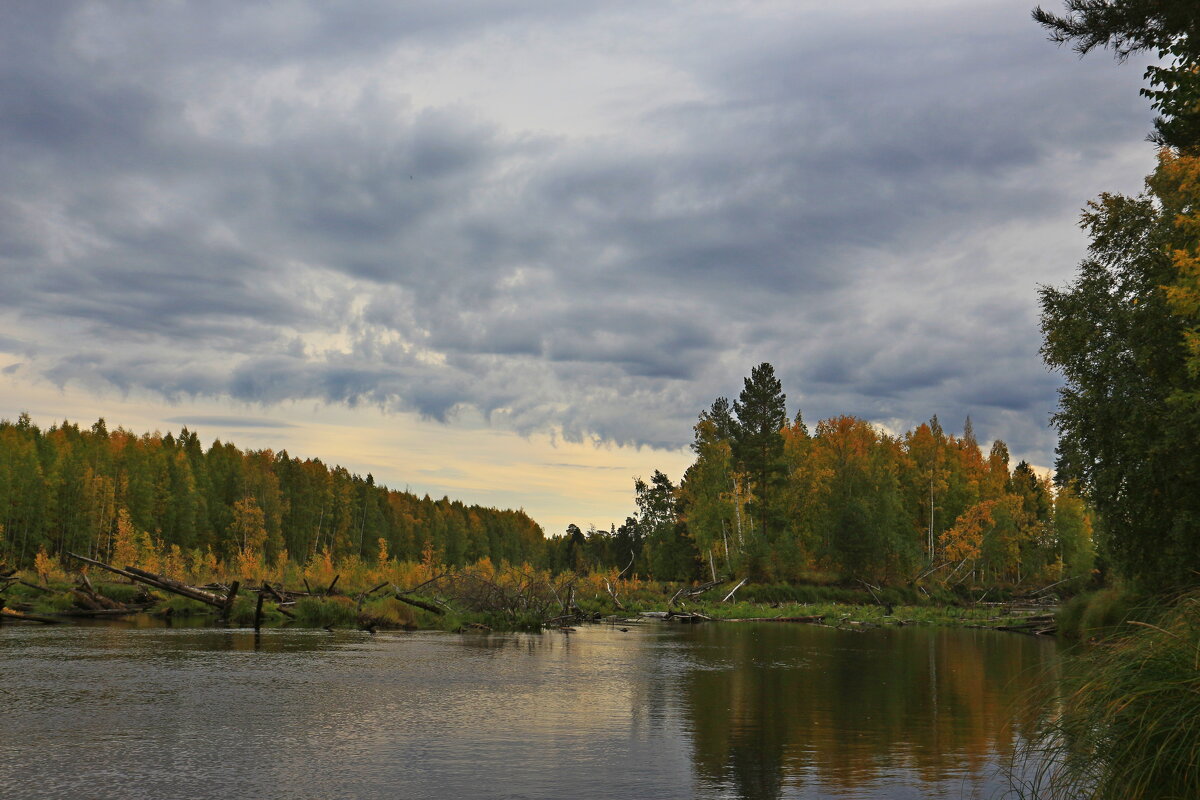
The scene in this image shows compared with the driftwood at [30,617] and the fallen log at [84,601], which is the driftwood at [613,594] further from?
the driftwood at [30,617]

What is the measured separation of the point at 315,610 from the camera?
42.5 m

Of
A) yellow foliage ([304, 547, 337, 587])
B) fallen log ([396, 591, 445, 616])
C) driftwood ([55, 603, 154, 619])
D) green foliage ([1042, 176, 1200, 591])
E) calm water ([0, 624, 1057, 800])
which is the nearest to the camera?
calm water ([0, 624, 1057, 800])

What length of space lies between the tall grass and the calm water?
51.5 inches

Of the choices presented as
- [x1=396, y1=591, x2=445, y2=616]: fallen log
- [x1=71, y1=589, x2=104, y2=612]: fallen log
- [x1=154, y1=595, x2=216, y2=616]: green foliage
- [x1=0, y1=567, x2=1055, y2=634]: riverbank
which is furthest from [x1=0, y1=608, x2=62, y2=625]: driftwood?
[x1=396, y1=591, x2=445, y2=616]: fallen log

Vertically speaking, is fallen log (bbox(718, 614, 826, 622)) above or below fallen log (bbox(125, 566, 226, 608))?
below

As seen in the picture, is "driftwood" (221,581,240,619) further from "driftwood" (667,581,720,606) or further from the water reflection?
"driftwood" (667,581,720,606)

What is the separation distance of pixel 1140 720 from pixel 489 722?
11.7 meters

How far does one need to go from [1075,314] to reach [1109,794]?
1216 inches

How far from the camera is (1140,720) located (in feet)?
25.0

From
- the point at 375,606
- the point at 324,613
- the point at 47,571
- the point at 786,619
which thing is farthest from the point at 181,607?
the point at 786,619

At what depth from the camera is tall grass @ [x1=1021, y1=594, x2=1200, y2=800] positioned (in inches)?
292

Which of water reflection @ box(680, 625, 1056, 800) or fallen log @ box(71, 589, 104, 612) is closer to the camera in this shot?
water reflection @ box(680, 625, 1056, 800)

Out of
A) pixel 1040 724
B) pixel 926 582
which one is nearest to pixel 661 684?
pixel 1040 724

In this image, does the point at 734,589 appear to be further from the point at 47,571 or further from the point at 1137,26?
the point at 1137,26
